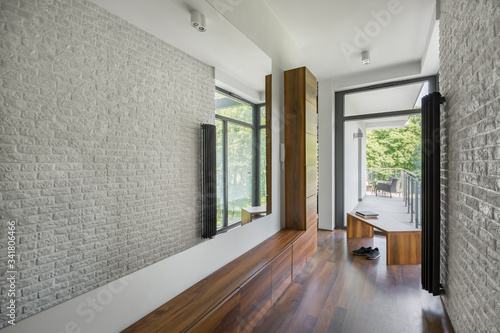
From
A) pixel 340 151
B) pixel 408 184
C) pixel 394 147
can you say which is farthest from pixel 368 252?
pixel 394 147

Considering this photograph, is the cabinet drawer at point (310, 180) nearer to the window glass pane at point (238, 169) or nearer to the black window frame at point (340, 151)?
the window glass pane at point (238, 169)

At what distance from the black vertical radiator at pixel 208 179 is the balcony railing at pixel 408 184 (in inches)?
134

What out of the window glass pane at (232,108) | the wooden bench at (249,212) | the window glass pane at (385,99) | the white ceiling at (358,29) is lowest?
the wooden bench at (249,212)

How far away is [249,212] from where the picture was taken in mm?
2295

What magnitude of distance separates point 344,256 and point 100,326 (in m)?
3.10

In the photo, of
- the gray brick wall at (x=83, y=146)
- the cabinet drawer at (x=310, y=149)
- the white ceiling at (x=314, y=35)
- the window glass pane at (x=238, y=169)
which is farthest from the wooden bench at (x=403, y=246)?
the gray brick wall at (x=83, y=146)

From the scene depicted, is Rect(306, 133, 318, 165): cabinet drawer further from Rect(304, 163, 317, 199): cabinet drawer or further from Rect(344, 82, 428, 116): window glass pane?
Rect(344, 82, 428, 116): window glass pane

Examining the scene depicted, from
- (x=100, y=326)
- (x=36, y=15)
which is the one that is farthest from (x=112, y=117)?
(x=100, y=326)

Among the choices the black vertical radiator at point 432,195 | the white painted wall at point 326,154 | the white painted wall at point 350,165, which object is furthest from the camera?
the white painted wall at point 350,165

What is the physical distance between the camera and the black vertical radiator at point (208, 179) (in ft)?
5.19

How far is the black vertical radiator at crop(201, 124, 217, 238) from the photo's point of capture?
158 centimetres

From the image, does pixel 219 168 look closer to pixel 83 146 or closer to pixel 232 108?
pixel 232 108

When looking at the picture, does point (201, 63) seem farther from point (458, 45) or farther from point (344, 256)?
point (344, 256)

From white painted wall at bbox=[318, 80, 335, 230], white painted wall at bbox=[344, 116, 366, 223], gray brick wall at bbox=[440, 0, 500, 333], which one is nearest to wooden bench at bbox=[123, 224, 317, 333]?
gray brick wall at bbox=[440, 0, 500, 333]
